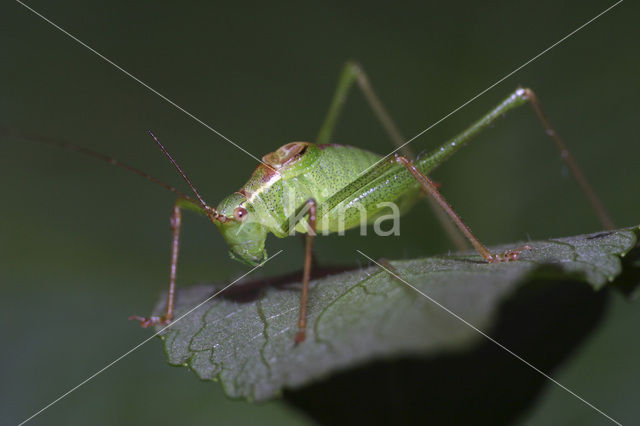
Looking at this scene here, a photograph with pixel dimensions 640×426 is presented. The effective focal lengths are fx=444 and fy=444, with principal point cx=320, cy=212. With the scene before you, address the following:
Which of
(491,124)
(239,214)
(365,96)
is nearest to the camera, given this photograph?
(239,214)

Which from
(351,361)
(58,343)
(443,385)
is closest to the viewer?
(351,361)

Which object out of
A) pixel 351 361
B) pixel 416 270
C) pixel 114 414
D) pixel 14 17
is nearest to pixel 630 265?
pixel 416 270

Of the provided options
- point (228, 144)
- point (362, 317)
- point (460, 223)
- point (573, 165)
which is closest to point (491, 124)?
point (573, 165)

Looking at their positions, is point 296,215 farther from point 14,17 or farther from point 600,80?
point 14,17

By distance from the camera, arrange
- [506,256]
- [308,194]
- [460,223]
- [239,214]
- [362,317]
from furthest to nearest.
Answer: [308,194]
[239,214]
[460,223]
[506,256]
[362,317]

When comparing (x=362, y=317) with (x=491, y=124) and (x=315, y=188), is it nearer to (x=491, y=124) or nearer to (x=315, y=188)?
(x=315, y=188)

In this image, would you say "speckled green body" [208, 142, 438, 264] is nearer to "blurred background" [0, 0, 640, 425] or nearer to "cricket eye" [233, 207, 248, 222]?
"cricket eye" [233, 207, 248, 222]
